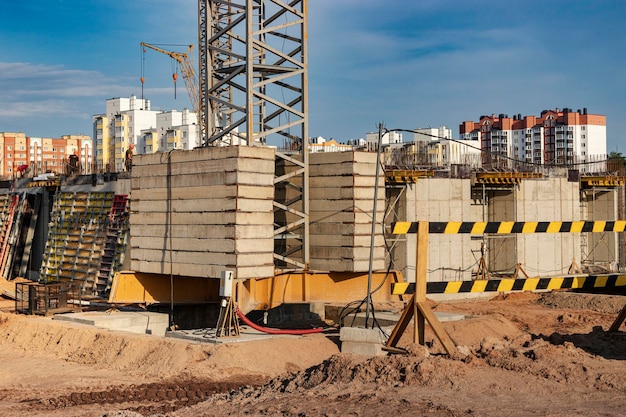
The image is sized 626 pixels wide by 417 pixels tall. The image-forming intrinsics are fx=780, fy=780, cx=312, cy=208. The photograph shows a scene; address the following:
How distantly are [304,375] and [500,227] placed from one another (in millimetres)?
3334

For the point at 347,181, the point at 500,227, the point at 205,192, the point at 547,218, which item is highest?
the point at 347,181

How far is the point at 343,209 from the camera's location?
19922 millimetres

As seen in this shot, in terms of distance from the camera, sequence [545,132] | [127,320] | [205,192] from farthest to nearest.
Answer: [545,132] < [127,320] < [205,192]

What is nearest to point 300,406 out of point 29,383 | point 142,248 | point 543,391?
point 543,391

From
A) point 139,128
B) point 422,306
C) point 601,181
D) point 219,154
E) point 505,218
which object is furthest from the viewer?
point 139,128

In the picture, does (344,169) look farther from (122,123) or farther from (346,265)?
(122,123)

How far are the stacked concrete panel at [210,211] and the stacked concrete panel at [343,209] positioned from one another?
2364 mm

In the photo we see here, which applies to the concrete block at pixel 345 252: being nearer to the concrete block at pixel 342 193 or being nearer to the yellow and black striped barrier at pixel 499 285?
the concrete block at pixel 342 193

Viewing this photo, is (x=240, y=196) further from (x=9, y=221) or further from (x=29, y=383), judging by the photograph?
(x=9, y=221)

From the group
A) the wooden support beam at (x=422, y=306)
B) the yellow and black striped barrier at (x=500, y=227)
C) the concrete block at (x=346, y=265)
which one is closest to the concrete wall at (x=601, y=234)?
the concrete block at (x=346, y=265)

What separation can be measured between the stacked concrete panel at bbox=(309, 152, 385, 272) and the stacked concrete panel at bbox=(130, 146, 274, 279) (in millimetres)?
2364

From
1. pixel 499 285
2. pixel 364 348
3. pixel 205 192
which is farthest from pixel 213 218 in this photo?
pixel 499 285

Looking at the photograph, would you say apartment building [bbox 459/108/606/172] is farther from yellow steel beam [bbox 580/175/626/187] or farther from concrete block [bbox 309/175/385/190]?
concrete block [bbox 309/175/385/190]

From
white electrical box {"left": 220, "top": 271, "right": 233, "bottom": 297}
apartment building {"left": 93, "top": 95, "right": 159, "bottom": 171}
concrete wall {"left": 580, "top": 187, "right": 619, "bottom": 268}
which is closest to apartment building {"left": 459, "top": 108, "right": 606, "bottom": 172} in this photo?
apartment building {"left": 93, "top": 95, "right": 159, "bottom": 171}
